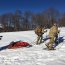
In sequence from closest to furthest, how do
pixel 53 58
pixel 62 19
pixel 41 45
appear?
pixel 53 58 < pixel 41 45 < pixel 62 19

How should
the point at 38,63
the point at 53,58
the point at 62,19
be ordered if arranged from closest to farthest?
the point at 38,63 < the point at 53,58 < the point at 62,19

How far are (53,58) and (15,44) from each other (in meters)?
5.77

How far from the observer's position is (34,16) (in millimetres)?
90625

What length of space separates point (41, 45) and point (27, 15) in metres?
70.7

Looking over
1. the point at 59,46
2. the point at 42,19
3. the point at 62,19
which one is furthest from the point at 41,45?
the point at 42,19

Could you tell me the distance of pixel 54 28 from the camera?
749 inches

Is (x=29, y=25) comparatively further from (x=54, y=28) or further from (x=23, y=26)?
(x=54, y=28)

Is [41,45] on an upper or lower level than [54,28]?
lower

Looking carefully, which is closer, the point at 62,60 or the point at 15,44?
the point at 62,60

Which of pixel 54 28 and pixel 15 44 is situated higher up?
pixel 54 28

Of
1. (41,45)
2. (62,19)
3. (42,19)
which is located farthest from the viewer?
(42,19)

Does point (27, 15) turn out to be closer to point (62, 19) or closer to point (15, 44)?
point (62, 19)

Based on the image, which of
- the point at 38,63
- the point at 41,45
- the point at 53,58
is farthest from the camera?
the point at 41,45

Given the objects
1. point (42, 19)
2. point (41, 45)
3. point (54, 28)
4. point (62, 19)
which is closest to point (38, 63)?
point (54, 28)
